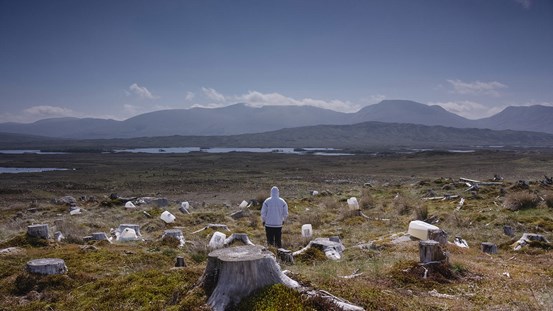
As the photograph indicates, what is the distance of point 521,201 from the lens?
653 inches

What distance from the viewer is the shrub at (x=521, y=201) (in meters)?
16.6

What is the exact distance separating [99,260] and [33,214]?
A: 13854mm

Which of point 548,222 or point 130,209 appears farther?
point 130,209

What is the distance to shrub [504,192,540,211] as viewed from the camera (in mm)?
16578

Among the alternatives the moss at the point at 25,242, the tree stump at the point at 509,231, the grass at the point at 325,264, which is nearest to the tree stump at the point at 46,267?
the grass at the point at 325,264

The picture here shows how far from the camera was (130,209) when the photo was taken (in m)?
20.3

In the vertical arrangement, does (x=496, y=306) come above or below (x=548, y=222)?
above

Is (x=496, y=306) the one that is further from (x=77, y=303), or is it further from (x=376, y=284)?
(x=77, y=303)

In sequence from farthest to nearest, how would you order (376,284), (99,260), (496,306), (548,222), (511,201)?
(511,201) → (548,222) → (99,260) → (376,284) → (496,306)

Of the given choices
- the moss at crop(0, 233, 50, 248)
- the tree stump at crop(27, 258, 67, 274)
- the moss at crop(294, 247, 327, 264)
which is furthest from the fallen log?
the moss at crop(0, 233, 50, 248)

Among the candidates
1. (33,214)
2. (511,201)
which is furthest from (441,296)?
(33,214)

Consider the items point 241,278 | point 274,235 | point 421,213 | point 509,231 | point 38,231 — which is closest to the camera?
point 241,278

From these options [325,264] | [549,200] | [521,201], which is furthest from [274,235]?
[549,200]

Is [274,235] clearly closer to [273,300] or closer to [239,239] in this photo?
[239,239]
